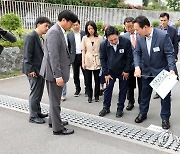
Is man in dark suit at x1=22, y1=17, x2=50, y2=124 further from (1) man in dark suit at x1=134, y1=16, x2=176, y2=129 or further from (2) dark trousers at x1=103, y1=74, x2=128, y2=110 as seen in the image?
(1) man in dark suit at x1=134, y1=16, x2=176, y2=129

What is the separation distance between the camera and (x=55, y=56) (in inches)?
138

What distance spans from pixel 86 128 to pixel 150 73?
4.28ft

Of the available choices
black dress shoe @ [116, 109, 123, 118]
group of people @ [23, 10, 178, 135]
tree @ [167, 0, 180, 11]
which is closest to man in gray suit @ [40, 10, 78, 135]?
group of people @ [23, 10, 178, 135]

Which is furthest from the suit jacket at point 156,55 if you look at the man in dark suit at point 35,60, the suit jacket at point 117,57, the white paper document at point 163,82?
the man in dark suit at point 35,60

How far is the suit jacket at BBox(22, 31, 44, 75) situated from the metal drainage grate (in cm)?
99

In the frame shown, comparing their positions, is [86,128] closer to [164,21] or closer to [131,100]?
[131,100]

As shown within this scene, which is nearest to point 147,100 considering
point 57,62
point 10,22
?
point 57,62

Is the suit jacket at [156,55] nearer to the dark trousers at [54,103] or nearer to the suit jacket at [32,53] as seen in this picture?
the dark trousers at [54,103]

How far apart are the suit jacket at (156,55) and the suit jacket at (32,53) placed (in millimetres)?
1530

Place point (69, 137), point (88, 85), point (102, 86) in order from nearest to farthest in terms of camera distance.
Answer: point (69, 137), point (88, 85), point (102, 86)

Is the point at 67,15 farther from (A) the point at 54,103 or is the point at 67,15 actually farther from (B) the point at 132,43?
(B) the point at 132,43

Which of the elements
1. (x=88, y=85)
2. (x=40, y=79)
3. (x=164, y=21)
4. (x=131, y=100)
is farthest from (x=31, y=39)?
(x=164, y=21)

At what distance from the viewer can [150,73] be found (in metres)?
4.21

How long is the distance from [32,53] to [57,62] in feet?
2.57
